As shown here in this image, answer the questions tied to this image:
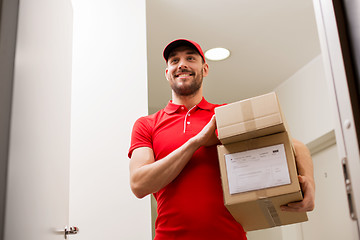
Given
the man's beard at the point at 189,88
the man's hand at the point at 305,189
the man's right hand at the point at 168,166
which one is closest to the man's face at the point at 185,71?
the man's beard at the point at 189,88

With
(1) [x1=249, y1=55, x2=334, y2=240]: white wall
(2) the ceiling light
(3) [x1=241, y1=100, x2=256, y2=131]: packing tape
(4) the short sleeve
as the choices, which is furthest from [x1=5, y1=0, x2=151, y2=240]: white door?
(1) [x1=249, y1=55, x2=334, y2=240]: white wall

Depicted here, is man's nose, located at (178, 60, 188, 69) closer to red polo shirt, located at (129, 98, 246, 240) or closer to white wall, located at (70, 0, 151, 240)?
red polo shirt, located at (129, 98, 246, 240)

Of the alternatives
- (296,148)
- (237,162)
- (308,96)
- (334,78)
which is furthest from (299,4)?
(334,78)

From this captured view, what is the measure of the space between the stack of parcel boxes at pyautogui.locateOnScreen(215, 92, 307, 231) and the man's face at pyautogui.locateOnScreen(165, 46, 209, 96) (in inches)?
17.5

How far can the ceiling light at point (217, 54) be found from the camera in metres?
3.62

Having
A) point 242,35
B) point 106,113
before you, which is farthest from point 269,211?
point 242,35

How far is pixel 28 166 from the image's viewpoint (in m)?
1.17

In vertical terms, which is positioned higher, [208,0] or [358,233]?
[208,0]

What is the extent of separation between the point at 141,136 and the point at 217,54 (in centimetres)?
207

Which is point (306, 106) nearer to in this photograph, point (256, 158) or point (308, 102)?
point (308, 102)

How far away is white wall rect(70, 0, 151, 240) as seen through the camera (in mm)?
2232

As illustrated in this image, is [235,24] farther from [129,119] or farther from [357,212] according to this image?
[357,212]

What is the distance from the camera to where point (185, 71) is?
6.05ft

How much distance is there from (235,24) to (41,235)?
8.02 ft
